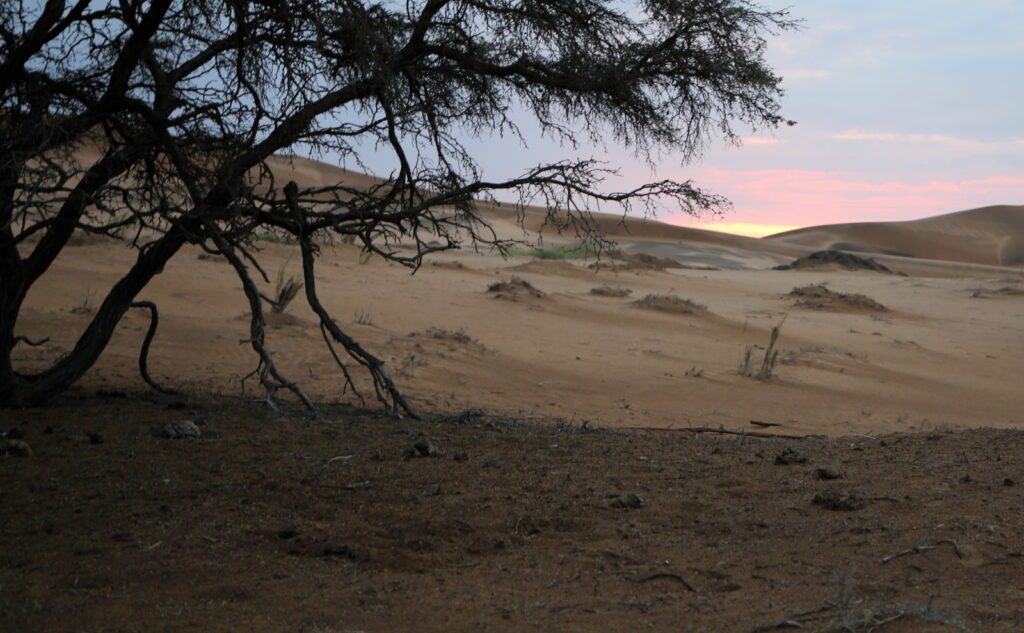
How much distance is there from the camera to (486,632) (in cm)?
317

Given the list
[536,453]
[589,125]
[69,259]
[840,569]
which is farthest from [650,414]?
[69,259]

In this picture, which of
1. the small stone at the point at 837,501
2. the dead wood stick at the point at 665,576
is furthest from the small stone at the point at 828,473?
the dead wood stick at the point at 665,576

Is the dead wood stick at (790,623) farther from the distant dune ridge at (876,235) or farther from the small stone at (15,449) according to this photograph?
the distant dune ridge at (876,235)

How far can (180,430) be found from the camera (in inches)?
234

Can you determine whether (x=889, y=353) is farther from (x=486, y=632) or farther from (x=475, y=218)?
(x=486, y=632)

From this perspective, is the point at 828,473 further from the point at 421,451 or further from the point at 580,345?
the point at 580,345

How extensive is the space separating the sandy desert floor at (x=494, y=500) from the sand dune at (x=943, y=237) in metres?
53.0

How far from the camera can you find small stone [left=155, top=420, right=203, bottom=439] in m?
5.92

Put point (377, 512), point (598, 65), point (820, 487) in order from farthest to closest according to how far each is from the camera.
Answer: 1. point (598, 65)
2. point (820, 487)
3. point (377, 512)

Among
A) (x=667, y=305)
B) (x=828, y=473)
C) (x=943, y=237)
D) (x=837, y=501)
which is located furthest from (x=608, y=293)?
(x=943, y=237)

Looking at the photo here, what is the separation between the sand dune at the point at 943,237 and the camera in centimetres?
6150

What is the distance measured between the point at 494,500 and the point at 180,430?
7.44 feet

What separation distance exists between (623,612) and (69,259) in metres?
15.4

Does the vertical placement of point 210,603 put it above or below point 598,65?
below
